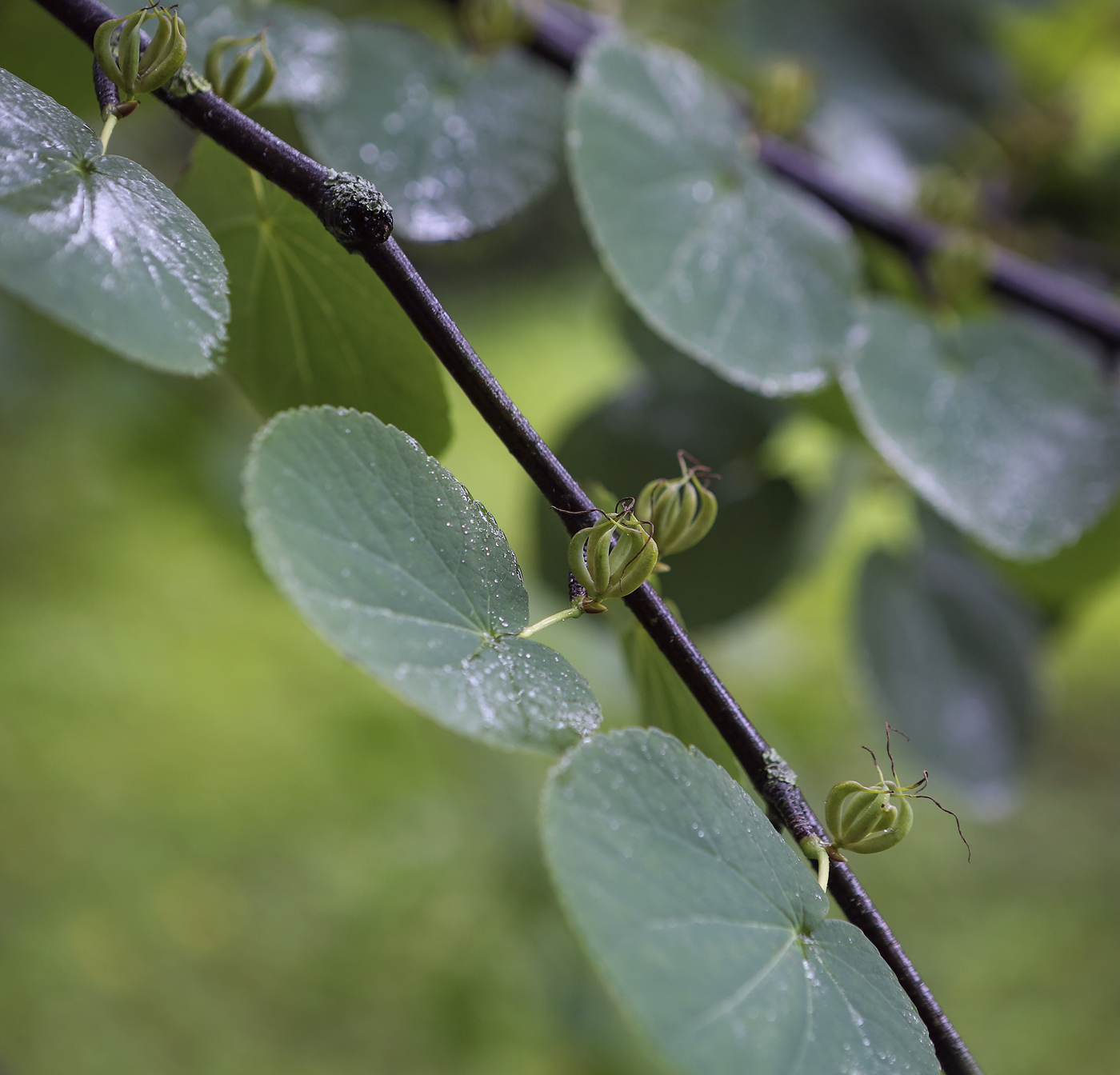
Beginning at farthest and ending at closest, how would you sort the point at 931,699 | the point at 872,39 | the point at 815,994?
the point at 872,39
the point at 931,699
the point at 815,994

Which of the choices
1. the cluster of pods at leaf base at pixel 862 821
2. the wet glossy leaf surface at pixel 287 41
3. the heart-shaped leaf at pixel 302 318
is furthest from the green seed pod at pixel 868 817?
the wet glossy leaf surface at pixel 287 41

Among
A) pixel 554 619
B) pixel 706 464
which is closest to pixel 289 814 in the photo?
pixel 706 464

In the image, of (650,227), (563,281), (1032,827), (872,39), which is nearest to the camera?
(650,227)

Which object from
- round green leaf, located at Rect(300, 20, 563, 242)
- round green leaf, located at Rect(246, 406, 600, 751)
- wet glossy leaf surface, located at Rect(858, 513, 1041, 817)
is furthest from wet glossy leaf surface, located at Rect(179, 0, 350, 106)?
wet glossy leaf surface, located at Rect(858, 513, 1041, 817)

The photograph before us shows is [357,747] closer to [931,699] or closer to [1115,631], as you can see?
[931,699]

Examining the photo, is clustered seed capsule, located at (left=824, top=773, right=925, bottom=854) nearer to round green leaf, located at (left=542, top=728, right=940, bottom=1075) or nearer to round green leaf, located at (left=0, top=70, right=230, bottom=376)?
round green leaf, located at (left=542, top=728, right=940, bottom=1075)

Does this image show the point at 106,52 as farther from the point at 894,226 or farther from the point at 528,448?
the point at 894,226

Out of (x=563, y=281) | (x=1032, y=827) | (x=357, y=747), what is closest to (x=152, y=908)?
(x=357, y=747)
